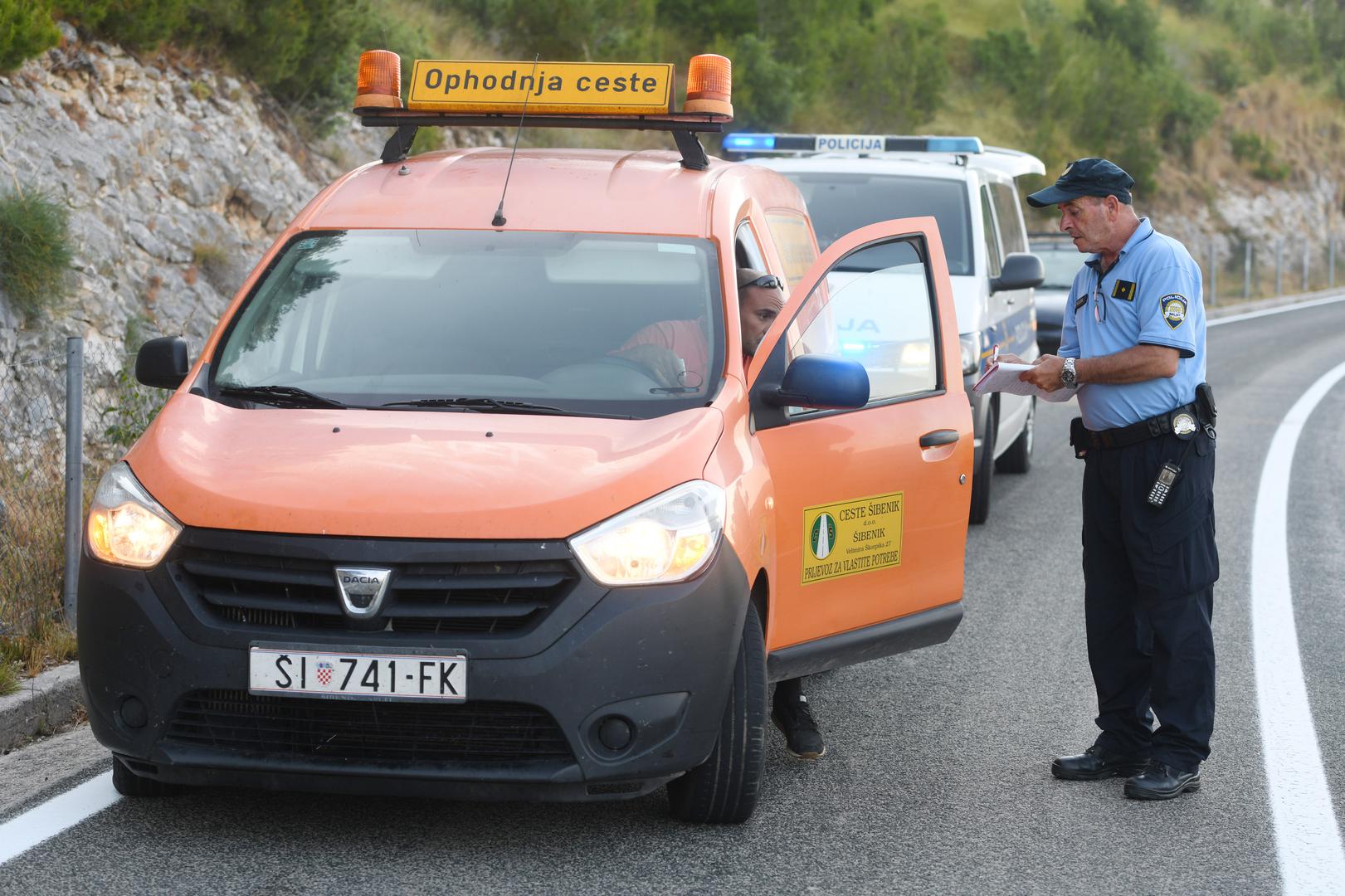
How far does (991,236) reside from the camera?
11.3 m

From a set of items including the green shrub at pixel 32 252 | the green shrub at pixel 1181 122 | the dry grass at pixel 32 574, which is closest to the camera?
Answer: the dry grass at pixel 32 574

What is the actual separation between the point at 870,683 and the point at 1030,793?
140 centimetres

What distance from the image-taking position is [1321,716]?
613cm

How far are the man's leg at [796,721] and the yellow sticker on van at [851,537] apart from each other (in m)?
0.46

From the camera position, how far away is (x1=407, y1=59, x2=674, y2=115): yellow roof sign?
6082 millimetres

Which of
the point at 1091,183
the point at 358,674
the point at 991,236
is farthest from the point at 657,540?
the point at 991,236

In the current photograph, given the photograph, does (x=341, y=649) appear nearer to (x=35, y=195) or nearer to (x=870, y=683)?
(x=870, y=683)

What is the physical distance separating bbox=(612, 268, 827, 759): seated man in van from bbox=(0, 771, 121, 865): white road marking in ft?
6.59

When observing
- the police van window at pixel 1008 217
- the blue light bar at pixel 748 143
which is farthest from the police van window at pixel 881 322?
the police van window at pixel 1008 217

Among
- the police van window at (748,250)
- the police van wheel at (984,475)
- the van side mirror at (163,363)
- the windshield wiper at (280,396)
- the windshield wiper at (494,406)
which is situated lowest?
the police van wheel at (984,475)

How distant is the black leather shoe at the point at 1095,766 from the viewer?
17.9 ft

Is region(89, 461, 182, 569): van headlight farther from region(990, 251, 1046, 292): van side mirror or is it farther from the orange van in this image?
region(990, 251, 1046, 292): van side mirror

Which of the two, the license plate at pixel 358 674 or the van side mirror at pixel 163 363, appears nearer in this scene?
the license plate at pixel 358 674

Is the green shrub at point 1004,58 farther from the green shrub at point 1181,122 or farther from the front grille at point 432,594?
the front grille at point 432,594
